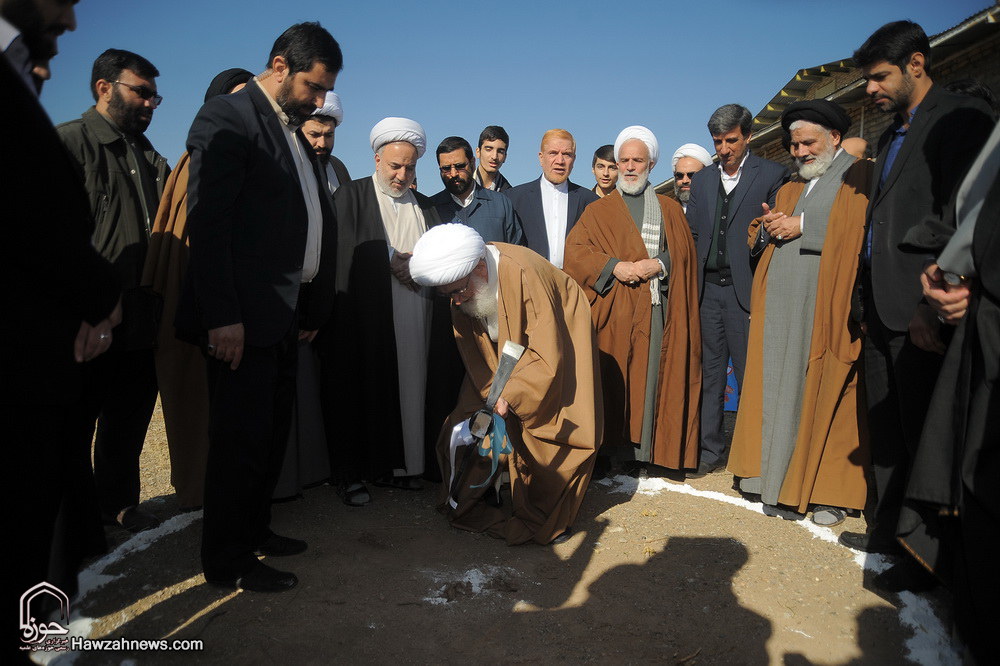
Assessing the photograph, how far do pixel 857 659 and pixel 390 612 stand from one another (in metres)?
1.73

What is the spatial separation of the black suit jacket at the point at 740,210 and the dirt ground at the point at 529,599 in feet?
5.15

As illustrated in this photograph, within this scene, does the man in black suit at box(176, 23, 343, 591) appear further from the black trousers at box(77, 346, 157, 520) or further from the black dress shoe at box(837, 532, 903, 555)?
the black dress shoe at box(837, 532, 903, 555)

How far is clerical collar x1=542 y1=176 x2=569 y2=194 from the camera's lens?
564 centimetres

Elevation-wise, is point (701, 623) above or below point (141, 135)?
below

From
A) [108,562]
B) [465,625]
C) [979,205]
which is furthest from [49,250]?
[979,205]

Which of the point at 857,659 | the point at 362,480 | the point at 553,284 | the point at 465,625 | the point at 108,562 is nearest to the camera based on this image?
the point at 857,659

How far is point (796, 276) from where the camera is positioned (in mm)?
3830

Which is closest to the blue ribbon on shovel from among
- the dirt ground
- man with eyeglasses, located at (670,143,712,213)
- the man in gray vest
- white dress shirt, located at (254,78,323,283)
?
the dirt ground

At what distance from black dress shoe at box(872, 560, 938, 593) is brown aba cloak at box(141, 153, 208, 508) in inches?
134

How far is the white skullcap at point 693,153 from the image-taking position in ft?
20.7

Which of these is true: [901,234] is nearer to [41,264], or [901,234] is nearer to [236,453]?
[236,453]

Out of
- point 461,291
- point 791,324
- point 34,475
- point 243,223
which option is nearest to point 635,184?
point 791,324

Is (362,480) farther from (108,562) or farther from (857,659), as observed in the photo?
(857,659)

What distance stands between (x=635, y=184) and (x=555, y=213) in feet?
3.44
